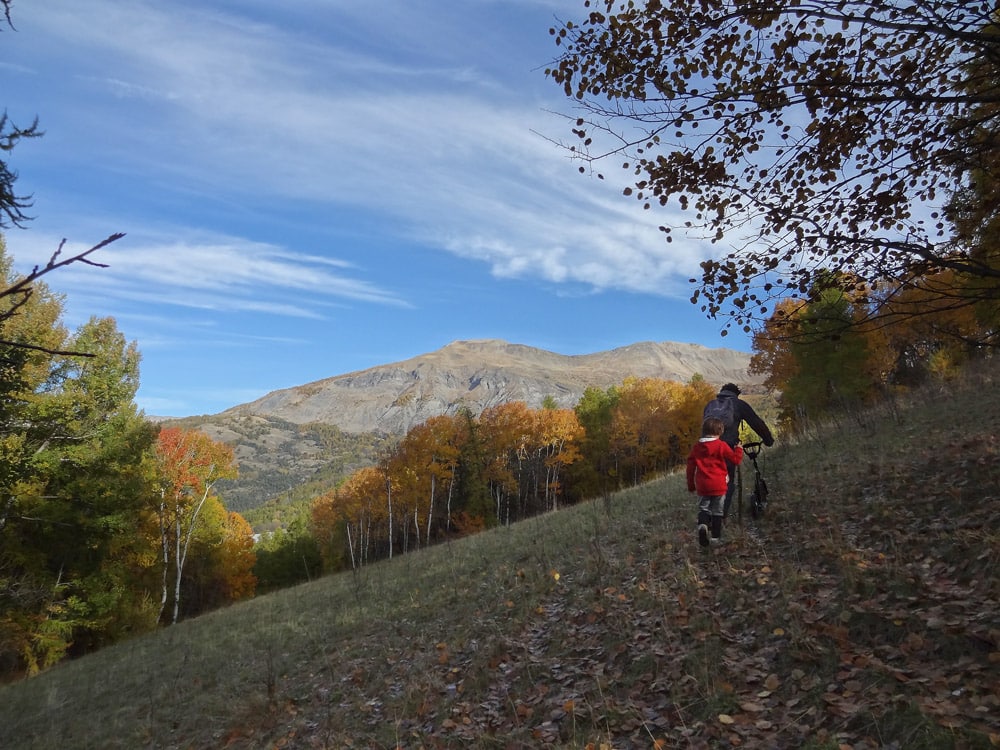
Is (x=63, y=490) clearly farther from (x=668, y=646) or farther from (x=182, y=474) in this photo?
(x=668, y=646)

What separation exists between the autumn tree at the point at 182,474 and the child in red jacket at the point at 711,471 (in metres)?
26.5

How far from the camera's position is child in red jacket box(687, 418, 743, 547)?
769 cm

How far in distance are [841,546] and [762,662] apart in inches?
101

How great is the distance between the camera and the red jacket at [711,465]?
7680mm

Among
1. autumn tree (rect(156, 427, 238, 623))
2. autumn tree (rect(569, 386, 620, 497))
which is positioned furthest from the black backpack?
autumn tree (rect(569, 386, 620, 497))

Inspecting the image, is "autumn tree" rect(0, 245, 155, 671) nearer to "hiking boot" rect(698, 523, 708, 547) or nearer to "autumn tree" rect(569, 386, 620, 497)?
"hiking boot" rect(698, 523, 708, 547)

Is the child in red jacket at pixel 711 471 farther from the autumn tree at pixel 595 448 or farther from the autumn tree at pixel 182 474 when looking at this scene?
the autumn tree at pixel 595 448

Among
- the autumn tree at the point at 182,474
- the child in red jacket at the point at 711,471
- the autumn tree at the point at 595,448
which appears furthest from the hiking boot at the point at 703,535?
the autumn tree at the point at 595,448

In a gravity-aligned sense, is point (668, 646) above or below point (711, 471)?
below

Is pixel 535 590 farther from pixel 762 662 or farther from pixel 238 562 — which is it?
pixel 238 562

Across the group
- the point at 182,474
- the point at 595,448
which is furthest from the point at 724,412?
the point at 595,448

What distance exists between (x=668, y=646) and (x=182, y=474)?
93.9 feet

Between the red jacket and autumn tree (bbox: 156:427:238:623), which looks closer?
the red jacket

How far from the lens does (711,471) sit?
769 cm
